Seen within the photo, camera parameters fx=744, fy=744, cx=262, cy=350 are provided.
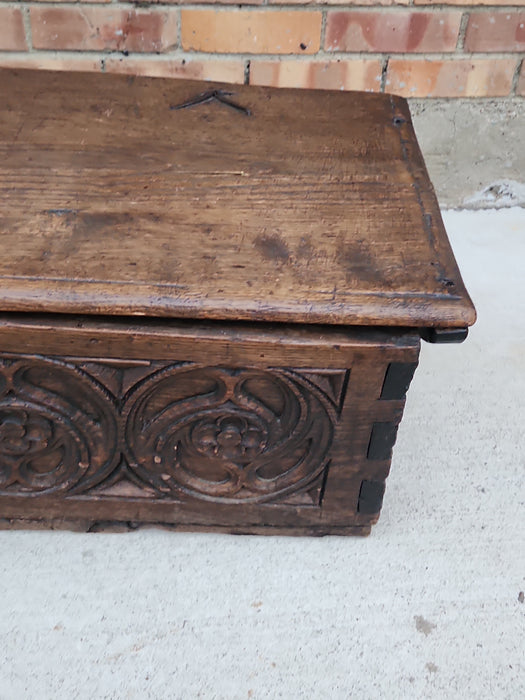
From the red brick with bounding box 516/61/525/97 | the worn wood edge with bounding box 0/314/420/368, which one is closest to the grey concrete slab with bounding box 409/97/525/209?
the red brick with bounding box 516/61/525/97

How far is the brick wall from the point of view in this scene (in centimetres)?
193

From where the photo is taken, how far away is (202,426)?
121 cm

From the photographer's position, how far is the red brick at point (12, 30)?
1.90 metres

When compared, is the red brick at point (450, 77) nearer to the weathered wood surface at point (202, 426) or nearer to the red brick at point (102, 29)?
the red brick at point (102, 29)

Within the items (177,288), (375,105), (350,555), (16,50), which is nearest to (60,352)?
(177,288)

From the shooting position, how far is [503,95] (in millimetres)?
2137

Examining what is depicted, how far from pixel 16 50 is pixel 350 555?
1541 mm

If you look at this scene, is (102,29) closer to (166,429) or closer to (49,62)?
(49,62)

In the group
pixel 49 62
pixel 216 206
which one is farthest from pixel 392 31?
pixel 216 206

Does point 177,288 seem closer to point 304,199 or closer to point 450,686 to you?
point 304,199

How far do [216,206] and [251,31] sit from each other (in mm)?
946

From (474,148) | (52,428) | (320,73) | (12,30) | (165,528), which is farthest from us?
(474,148)

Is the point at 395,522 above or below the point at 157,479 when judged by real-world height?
below

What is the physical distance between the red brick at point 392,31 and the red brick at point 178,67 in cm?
27
